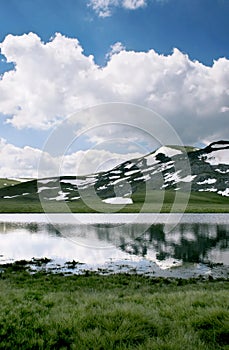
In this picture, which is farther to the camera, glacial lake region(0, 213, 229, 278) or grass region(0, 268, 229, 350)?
glacial lake region(0, 213, 229, 278)

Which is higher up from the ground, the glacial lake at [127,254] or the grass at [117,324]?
the grass at [117,324]

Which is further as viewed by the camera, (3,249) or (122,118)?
(122,118)

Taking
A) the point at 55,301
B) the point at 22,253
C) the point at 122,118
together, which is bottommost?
the point at 22,253

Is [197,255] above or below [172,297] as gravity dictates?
below

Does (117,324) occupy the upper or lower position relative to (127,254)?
upper

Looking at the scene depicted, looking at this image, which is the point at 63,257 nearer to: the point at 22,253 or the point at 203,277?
the point at 22,253

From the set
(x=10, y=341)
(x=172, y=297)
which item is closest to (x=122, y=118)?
(x=172, y=297)

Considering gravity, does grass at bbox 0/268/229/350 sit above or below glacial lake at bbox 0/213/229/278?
above

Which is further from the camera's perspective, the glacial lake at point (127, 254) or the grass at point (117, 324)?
the glacial lake at point (127, 254)

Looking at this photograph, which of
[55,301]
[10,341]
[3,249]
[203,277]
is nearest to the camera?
[10,341]

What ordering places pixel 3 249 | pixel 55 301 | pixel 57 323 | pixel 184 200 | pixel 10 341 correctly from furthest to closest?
1. pixel 184 200
2. pixel 3 249
3. pixel 55 301
4. pixel 57 323
5. pixel 10 341

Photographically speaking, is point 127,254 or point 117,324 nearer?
point 117,324

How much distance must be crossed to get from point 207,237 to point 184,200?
412 ft

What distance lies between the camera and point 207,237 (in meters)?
47.3
